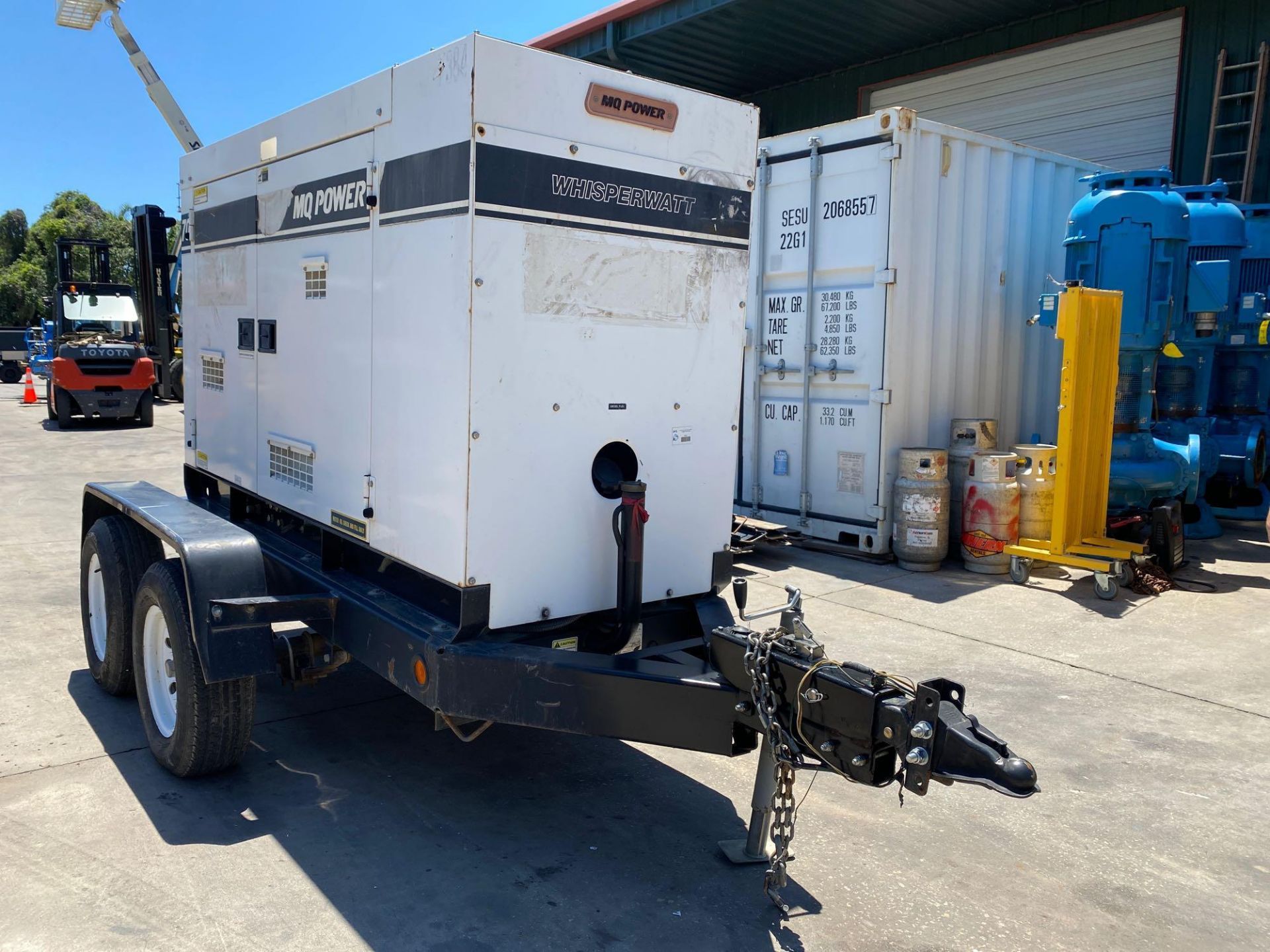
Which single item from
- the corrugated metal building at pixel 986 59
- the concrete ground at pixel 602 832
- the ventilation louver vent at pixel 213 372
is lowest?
the concrete ground at pixel 602 832

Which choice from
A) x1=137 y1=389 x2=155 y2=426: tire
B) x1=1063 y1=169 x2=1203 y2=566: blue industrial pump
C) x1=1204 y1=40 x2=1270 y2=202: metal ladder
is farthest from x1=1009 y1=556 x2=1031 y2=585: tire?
x1=137 y1=389 x2=155 y2=426: tire

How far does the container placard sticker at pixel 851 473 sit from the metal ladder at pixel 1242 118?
5.85 m

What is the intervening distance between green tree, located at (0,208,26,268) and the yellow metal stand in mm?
60291

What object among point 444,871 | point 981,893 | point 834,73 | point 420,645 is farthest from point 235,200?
point 834,73

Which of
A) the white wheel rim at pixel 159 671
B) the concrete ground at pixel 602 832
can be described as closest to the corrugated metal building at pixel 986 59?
the concrete ground at pixel 602 832

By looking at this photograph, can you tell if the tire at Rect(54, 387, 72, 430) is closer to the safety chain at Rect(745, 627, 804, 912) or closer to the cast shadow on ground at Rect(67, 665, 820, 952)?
the cast shadow on ground at Rect(67, 665, 820, 952)

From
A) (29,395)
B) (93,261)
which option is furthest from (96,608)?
(29,395)

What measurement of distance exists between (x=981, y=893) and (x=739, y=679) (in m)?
1.15

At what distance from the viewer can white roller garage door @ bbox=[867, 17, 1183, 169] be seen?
1169 cm

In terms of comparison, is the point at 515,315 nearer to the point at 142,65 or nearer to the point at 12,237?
the point at 142,65

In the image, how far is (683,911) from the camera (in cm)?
310

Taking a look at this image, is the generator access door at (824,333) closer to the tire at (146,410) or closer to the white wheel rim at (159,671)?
the white wheel rim at (159,671)

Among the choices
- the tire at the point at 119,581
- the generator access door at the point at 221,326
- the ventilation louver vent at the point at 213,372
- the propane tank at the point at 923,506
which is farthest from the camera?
the propane tank at the point at 923,506

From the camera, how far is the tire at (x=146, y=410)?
18.0m
